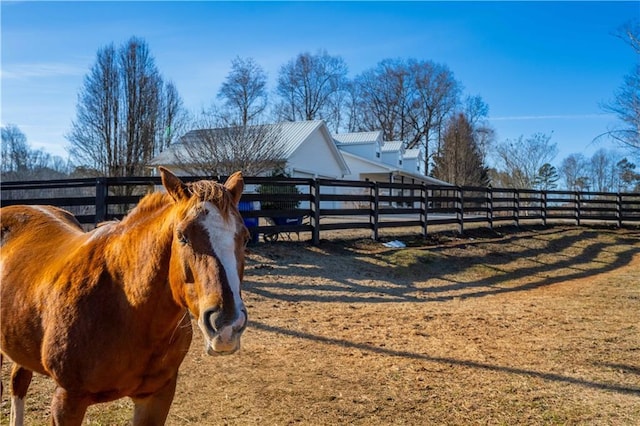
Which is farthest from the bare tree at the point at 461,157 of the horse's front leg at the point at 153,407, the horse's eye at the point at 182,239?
the horse's eye at the point at 182,239

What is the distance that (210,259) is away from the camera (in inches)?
68.5

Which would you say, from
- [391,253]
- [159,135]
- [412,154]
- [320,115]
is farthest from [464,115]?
[391,253]

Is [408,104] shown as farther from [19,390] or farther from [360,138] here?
[19,390]

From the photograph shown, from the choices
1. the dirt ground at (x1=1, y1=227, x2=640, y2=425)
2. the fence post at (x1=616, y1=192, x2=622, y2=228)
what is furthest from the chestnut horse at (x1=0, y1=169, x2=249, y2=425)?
the fence post at (x1=616, y1=192, x2=622, y2=228)

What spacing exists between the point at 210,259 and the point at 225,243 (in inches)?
3.4

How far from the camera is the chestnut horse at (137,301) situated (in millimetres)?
1757

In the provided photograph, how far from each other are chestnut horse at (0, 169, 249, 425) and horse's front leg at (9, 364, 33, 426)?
0.55m

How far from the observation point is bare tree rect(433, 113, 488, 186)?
37438 mm

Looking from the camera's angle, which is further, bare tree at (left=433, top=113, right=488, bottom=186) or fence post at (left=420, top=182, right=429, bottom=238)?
bare tree at (left=433, top=113, right=488, bottom=186)

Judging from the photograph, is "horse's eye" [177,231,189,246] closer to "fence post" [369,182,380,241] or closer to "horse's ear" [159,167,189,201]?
"horse's ear" [159,167,189,201]

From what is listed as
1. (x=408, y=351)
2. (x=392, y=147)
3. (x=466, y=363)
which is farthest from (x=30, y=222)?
(x=392, y=147)

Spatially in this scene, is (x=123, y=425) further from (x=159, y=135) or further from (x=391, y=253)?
(x=159, y=135)

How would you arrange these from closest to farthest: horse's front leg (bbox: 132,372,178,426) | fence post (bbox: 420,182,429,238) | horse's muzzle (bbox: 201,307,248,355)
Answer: horse's muzzle (bbox: 201,307,248,355) < horse's front leg (bbox: 132,372,178,426) < fence post (bbox: 420,182,429,238)

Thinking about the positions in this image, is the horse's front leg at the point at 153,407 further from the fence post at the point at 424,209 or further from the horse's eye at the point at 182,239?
the fence post at the point at 424,209
